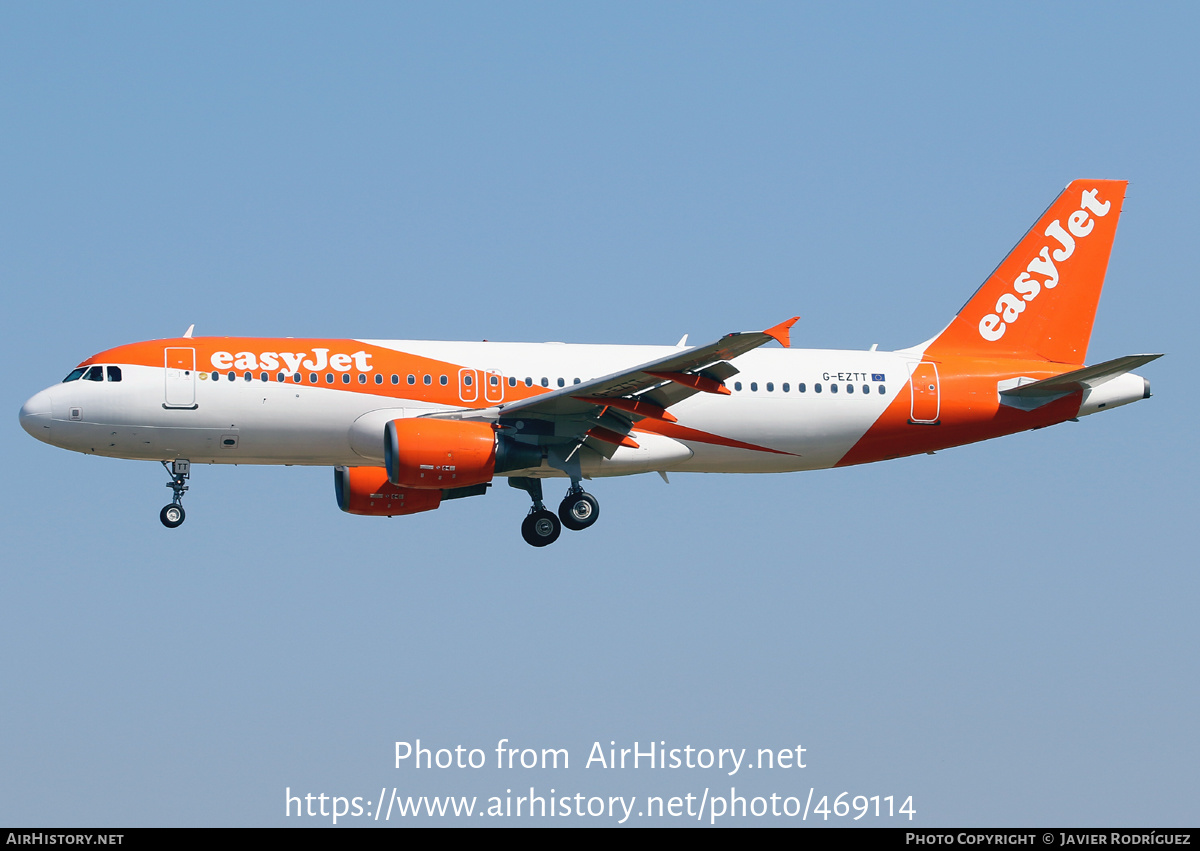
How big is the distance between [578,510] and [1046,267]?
14.0 m

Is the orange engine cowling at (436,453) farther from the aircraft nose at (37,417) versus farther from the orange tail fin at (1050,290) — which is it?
the orange tail fin at (1050,290)

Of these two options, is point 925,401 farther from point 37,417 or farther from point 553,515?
point 37,417

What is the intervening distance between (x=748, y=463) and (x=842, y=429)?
233 cm

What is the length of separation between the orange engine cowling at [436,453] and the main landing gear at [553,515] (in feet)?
8.61

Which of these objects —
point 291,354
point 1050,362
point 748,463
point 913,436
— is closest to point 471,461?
point 291,354

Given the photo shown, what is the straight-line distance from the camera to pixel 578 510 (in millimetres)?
35844

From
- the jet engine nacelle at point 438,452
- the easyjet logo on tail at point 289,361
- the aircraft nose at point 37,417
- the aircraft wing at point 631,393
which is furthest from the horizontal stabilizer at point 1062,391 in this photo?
the aircraft nose at point 37,417

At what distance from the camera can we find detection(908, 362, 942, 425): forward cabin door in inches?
1474

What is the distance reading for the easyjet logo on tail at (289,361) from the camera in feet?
113

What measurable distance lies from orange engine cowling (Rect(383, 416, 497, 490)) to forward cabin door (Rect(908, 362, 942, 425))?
1028 cm

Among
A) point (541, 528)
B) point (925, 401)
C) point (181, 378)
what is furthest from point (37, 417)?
point (925, 401)

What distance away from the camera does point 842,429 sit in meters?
37.1

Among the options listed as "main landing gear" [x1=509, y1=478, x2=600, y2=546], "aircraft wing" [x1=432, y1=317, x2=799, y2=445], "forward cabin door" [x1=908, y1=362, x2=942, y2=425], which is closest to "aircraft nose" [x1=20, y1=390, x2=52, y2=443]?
"aircraft wing" [x1=432, y1=317, x2=799, y2=445]

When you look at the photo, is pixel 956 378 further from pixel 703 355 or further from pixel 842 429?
pixel 703 355
